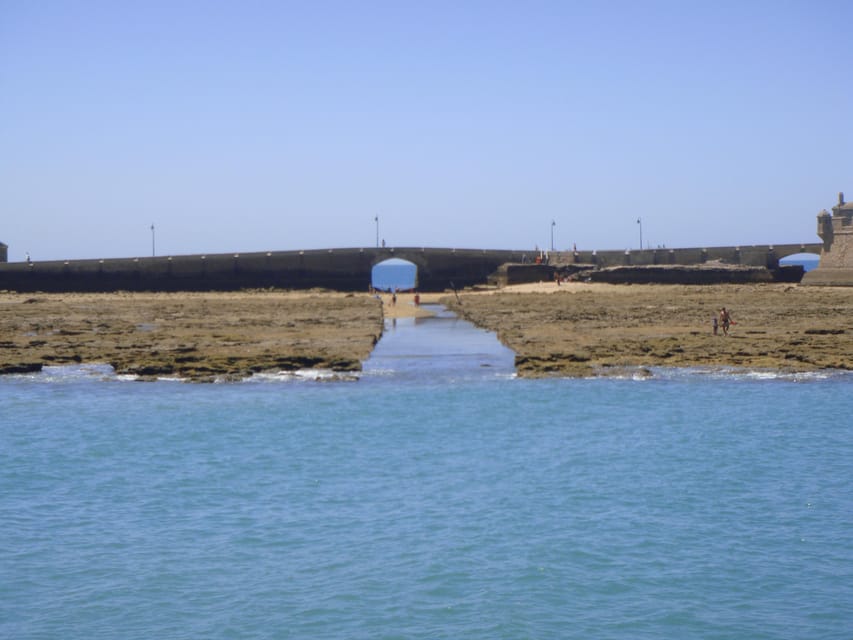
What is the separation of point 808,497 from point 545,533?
418cm

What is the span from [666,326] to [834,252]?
26.4 m

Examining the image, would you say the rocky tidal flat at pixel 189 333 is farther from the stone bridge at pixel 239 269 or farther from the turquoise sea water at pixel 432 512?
the stone bridge at pixel 239 269

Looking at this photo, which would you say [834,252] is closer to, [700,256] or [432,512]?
[700,256]

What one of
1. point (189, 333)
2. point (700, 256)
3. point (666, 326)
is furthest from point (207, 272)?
point (666, 326)

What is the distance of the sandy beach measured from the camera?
2855 centimetres

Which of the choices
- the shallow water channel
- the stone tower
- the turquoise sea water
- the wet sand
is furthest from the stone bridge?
the turquoise sea water

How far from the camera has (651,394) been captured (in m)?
23.8

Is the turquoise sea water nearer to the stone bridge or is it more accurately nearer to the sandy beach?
the sandy beach

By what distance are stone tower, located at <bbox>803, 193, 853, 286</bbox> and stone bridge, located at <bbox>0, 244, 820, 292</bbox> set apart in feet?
10.8

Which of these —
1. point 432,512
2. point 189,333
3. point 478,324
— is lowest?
point 432,512

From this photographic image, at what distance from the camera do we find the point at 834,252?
58.5 meters

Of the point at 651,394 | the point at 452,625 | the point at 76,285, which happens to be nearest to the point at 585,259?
the point at 76,285

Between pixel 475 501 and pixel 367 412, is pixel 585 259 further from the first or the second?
pixel 475 501

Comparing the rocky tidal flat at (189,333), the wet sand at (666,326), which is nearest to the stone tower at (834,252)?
the wet sand at (666,326)
